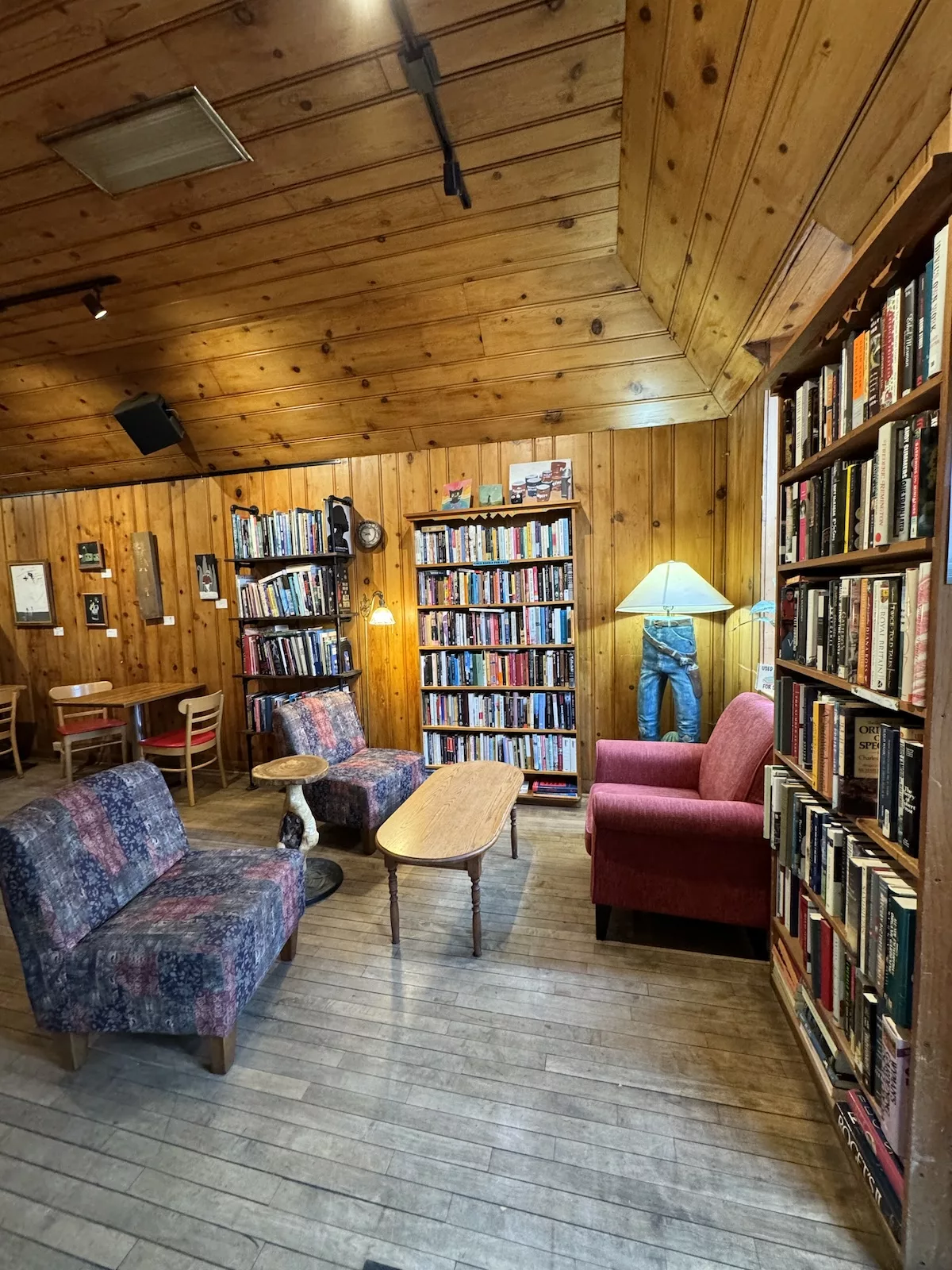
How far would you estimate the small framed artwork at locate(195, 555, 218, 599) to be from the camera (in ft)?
13.8

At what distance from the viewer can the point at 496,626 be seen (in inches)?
135

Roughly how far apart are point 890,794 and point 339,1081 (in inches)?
65.7

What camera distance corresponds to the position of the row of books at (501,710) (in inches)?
131

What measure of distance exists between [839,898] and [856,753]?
1.25 ft

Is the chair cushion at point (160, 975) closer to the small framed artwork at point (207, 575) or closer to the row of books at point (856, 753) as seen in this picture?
the row of books at point (856, 753)

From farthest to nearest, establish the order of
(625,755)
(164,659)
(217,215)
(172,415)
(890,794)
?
1. (164,659)
2. (172,415)
3. (625,755)
4. (217,215)
5. (890,794)

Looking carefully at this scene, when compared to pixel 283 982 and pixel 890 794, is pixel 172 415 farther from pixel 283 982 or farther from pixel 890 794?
pixel 890 794

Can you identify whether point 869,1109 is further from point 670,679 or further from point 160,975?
point 670,679

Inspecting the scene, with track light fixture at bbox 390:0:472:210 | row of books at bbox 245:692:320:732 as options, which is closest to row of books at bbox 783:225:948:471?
track light fixture at bbox 390:0:472:210

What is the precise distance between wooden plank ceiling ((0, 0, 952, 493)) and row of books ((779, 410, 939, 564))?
0.81 meters

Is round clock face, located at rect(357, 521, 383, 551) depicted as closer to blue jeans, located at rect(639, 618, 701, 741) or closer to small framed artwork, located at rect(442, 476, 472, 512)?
small framed artwork, located at rect(442, 476, 472, 512)

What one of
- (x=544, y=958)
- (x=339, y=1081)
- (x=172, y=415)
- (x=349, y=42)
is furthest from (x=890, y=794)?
(x=172, y=415)

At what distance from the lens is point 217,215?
2.28 m

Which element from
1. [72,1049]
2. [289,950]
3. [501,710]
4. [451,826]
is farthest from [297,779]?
[501,710]
